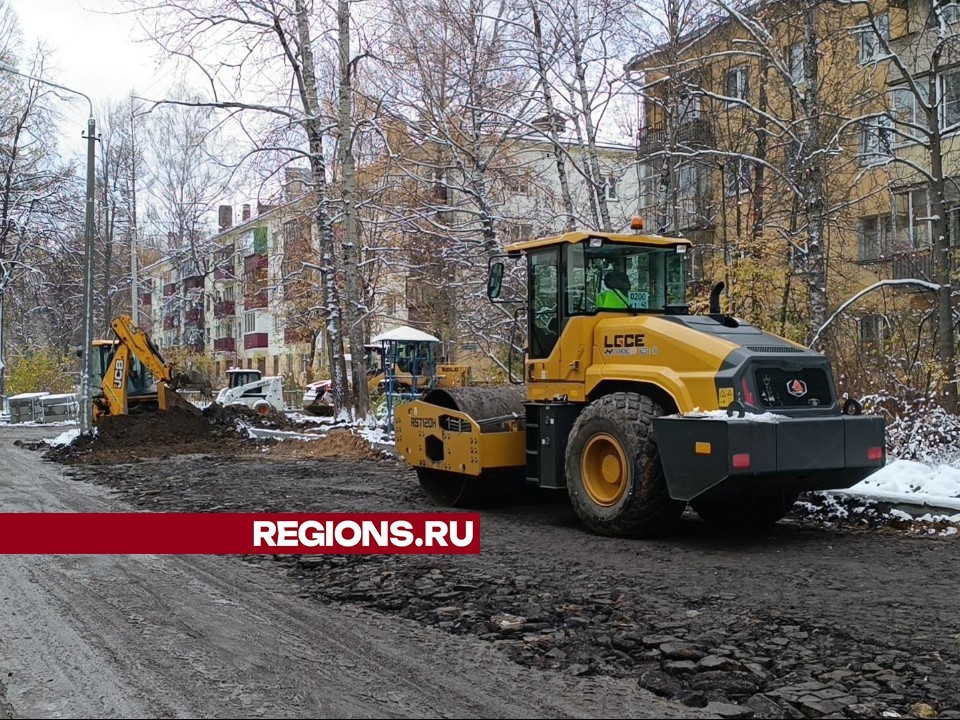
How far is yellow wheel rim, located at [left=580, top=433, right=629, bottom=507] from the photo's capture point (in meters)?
9.05

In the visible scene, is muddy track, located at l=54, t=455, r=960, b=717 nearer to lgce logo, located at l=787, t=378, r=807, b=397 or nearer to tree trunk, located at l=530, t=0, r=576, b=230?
lgce logo, located at l=787, t=378, r=807, b=397

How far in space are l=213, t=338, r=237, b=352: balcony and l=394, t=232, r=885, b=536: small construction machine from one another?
183ft

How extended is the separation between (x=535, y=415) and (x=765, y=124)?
12992mm

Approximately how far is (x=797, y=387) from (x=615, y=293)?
215 centimetres

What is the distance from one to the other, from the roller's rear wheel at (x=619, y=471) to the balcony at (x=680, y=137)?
11.0 metres

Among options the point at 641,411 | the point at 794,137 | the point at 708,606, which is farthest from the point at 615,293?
the point at 794,137

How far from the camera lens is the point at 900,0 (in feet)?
69.5

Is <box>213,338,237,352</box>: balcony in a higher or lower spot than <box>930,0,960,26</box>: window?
lower

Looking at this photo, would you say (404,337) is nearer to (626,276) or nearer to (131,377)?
(131,377)

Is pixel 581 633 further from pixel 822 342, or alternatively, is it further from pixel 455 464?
pixel 822 342

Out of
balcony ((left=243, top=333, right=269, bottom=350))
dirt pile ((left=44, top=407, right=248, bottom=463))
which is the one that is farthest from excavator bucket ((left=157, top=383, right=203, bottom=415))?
balcony ((left=243, top=333, right=269, bottom=350))

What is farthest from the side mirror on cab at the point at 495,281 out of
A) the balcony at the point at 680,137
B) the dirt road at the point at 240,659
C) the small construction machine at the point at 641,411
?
the balcony at the point at 680,137

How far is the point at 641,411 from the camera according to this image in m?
8.84

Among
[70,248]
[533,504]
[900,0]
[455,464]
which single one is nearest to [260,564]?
[455,464]
